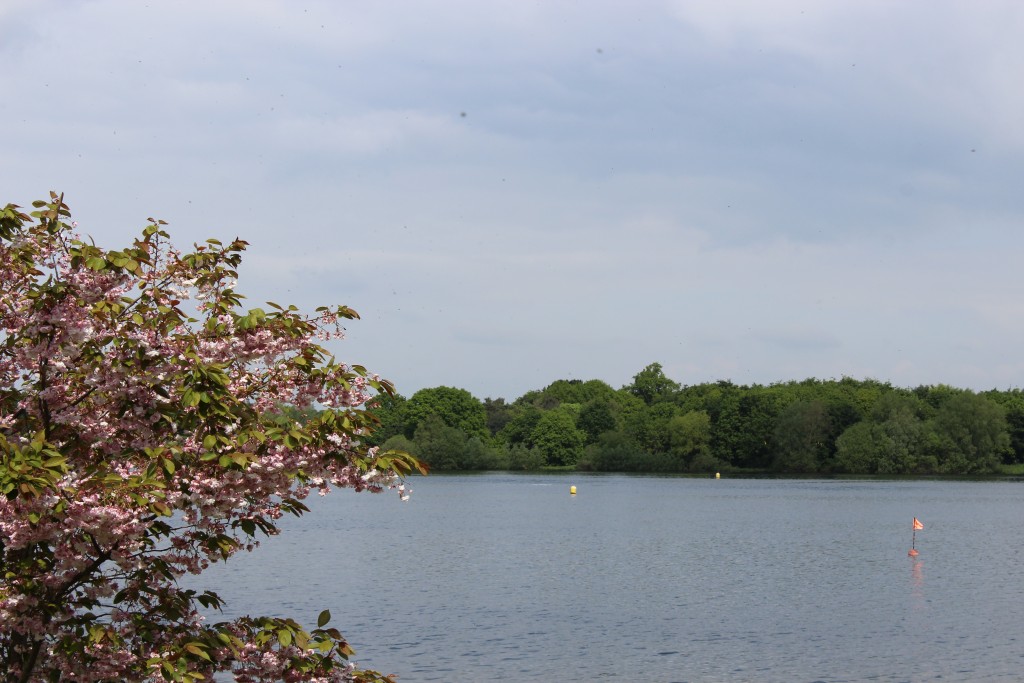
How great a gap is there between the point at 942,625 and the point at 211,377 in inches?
1401

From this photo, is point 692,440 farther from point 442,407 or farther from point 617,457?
point 442,407

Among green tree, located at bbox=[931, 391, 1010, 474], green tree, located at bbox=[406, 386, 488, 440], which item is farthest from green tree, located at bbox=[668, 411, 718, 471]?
green tree, located at bbox=[931, 391, 1010, 474]

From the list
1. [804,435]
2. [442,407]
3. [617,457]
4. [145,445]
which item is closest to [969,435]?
[804,435]

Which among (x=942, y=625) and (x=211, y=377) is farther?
(x=942, y=625)

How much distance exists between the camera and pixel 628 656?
31922mm

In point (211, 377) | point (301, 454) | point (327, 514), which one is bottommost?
point (327, 514)

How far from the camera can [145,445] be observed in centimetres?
879

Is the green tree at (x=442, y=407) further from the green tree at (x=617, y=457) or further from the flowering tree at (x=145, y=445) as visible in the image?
the flowering tree at (x=145, y=445)

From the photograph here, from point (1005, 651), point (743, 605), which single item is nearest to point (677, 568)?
point (743, 605)

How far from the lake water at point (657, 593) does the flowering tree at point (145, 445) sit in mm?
20622

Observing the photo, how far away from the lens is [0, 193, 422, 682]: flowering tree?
27.5ft

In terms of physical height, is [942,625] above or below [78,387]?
below

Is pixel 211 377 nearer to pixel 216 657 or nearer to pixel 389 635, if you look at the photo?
pixel 216 657

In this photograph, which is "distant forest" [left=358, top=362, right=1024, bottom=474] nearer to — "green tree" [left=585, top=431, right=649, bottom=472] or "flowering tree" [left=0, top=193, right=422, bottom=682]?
"green tree" [left=585, top=431, right=649, bottom=472]
